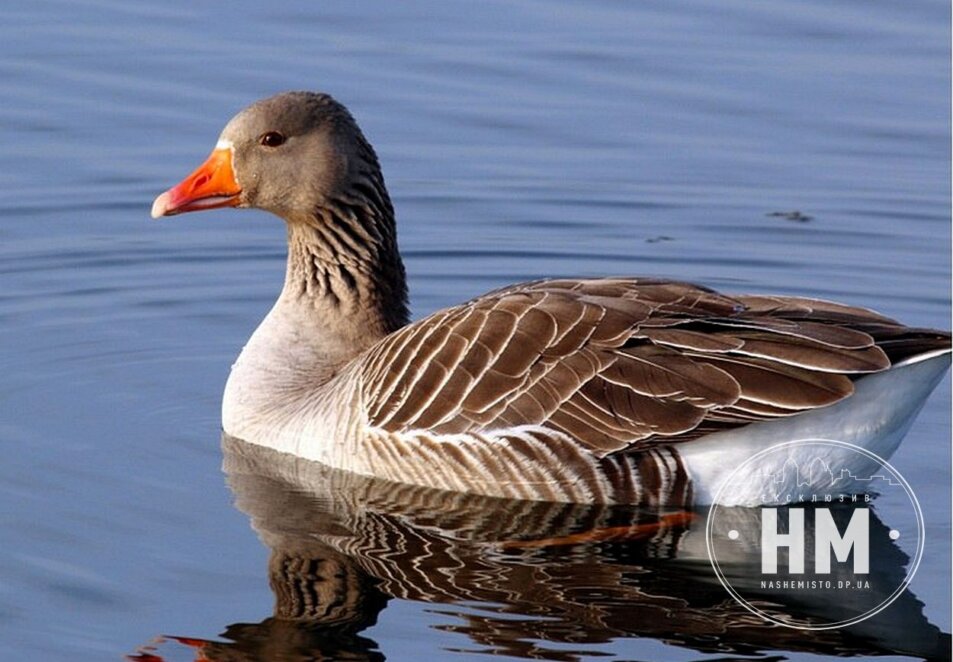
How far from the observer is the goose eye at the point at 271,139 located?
1236 centimetres

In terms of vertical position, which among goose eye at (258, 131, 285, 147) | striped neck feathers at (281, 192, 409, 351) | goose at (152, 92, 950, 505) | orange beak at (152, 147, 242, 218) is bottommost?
goose at (152, 92, 950, 505)

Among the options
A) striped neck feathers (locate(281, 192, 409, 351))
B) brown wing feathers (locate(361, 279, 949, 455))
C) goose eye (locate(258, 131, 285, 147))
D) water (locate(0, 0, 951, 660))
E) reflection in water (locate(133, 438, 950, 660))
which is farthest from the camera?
striped neck feathers (locate(281, 192, 409, 351))

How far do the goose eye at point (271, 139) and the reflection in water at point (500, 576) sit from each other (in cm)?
200

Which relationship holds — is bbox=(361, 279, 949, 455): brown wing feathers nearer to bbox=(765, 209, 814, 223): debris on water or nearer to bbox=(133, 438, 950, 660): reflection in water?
bbox=(133, 438, 950, 660): reflection in water

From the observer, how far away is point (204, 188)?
1243 centimetres

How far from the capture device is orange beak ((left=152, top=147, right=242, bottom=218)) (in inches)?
488

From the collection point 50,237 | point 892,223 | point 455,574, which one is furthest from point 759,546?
point 50,237

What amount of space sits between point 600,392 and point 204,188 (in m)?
3.07

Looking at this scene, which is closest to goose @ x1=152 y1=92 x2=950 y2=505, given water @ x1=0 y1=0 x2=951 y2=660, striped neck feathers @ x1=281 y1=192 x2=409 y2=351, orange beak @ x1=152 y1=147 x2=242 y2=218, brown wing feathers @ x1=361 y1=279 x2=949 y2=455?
brown wing feathers @ x1=361 y1=279 x2=949 y2=455

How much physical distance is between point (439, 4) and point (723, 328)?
909 cm

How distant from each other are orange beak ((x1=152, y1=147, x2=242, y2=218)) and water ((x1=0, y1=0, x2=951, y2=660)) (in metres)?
Result: 1.27

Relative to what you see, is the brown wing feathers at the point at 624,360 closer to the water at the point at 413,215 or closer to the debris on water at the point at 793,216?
the water at the point at 413,215

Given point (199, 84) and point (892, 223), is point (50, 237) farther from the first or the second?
point (892, 223)

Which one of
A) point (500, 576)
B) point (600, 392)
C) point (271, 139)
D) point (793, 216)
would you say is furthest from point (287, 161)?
point (793, 216)
